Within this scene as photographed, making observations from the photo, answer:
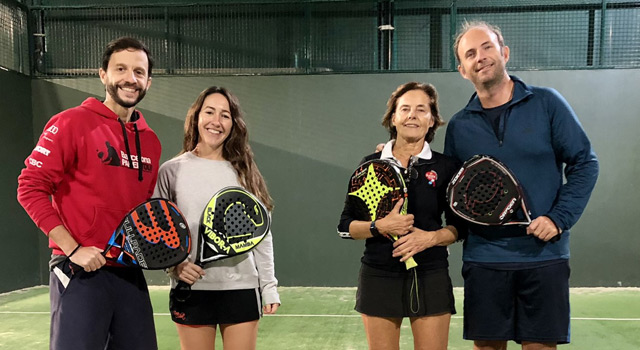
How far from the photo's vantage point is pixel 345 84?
624 centimetres

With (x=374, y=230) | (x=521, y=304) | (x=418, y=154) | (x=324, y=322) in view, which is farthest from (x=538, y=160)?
(x=324, y=322)

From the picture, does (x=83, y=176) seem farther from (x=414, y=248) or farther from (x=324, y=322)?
(x=324, y=322)

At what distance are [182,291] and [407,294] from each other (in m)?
0.93

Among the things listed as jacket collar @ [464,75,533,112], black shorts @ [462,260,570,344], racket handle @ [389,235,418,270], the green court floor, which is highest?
jacket collar @ [464,75,533,112]

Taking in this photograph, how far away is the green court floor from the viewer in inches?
157

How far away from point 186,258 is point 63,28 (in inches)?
229

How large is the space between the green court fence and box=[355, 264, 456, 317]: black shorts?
4426mm

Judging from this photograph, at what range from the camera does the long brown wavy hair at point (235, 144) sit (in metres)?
2.25

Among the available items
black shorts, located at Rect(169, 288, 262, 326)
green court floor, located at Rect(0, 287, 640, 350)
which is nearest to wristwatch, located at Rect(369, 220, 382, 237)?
black shorts, located at Rect(169, 288, 262, 326)

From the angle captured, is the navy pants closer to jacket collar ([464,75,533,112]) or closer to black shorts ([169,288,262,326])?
black shorts ([169,288,262,326])

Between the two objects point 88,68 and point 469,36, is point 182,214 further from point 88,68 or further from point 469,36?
point 88,68

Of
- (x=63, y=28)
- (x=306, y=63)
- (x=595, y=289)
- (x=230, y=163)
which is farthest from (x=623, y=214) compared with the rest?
(x=63, y=28)

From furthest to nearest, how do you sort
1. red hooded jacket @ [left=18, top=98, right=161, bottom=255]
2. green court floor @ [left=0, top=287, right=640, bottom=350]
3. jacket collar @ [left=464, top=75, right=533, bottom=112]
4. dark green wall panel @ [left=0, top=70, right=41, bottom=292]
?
dark green wall panel @ [left=0, top=70, right=41, bottom=292] < green court floor @ [left=0, top=287, right=640, bottom=350] < jacket collar @ [left=464, top=75, right=533, bottom=112] < red hooded jacket @ [left=18, top=98, right=161, bottom=255]

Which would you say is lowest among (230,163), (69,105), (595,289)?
(595,289)
